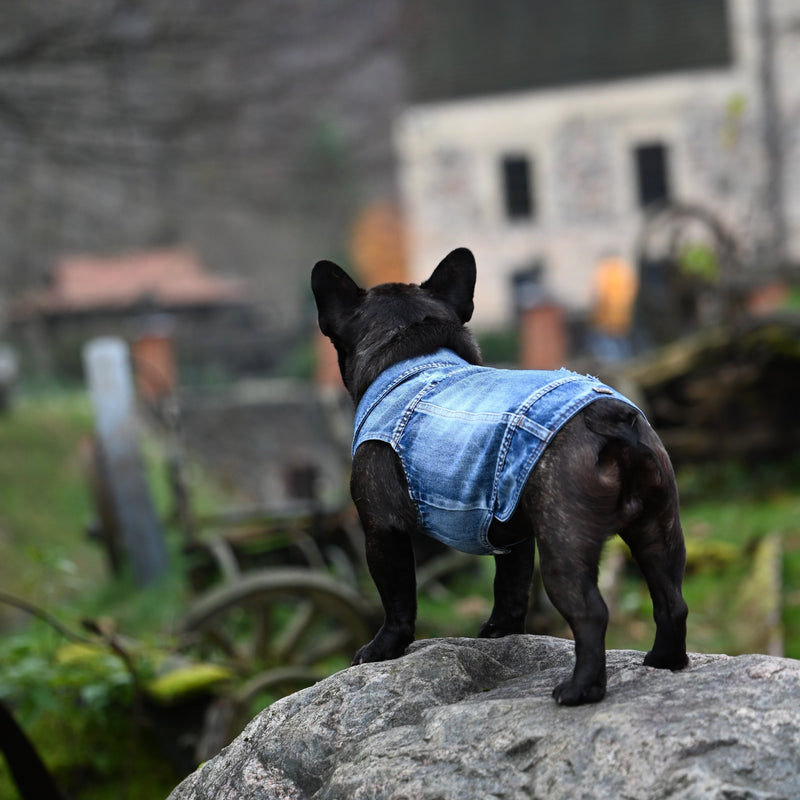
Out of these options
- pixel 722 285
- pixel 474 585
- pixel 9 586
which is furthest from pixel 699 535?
pixel 9 586

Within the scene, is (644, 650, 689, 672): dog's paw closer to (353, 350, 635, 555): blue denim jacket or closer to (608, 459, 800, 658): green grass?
(353, 350, 635, 555): blue denim jacket

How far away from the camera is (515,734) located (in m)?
2.52

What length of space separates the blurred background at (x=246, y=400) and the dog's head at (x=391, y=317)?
154 cm

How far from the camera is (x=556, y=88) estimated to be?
106 feet

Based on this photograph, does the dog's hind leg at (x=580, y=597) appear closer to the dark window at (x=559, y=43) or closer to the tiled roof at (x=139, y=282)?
the dark window at (x=559, y=43)

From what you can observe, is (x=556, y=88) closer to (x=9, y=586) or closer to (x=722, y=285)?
(x=722, y=285)

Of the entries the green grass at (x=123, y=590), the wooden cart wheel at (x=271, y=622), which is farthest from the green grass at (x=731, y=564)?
the wooden cart wheel at (x=271, y=622)

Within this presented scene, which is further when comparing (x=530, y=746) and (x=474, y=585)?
(x=474, y=585)

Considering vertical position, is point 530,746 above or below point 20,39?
below

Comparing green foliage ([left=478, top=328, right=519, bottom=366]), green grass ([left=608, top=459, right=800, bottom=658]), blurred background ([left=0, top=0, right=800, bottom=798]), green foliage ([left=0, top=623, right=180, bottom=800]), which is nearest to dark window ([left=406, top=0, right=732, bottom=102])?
blurred background ([left=0, top=0, right=800, bottom=798])

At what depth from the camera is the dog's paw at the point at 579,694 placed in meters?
2.57

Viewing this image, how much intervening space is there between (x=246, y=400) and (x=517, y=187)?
16638mm

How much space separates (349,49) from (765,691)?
823 centimetres

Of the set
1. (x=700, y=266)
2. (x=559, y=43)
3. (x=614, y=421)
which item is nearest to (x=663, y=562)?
(x=614, y=421)
